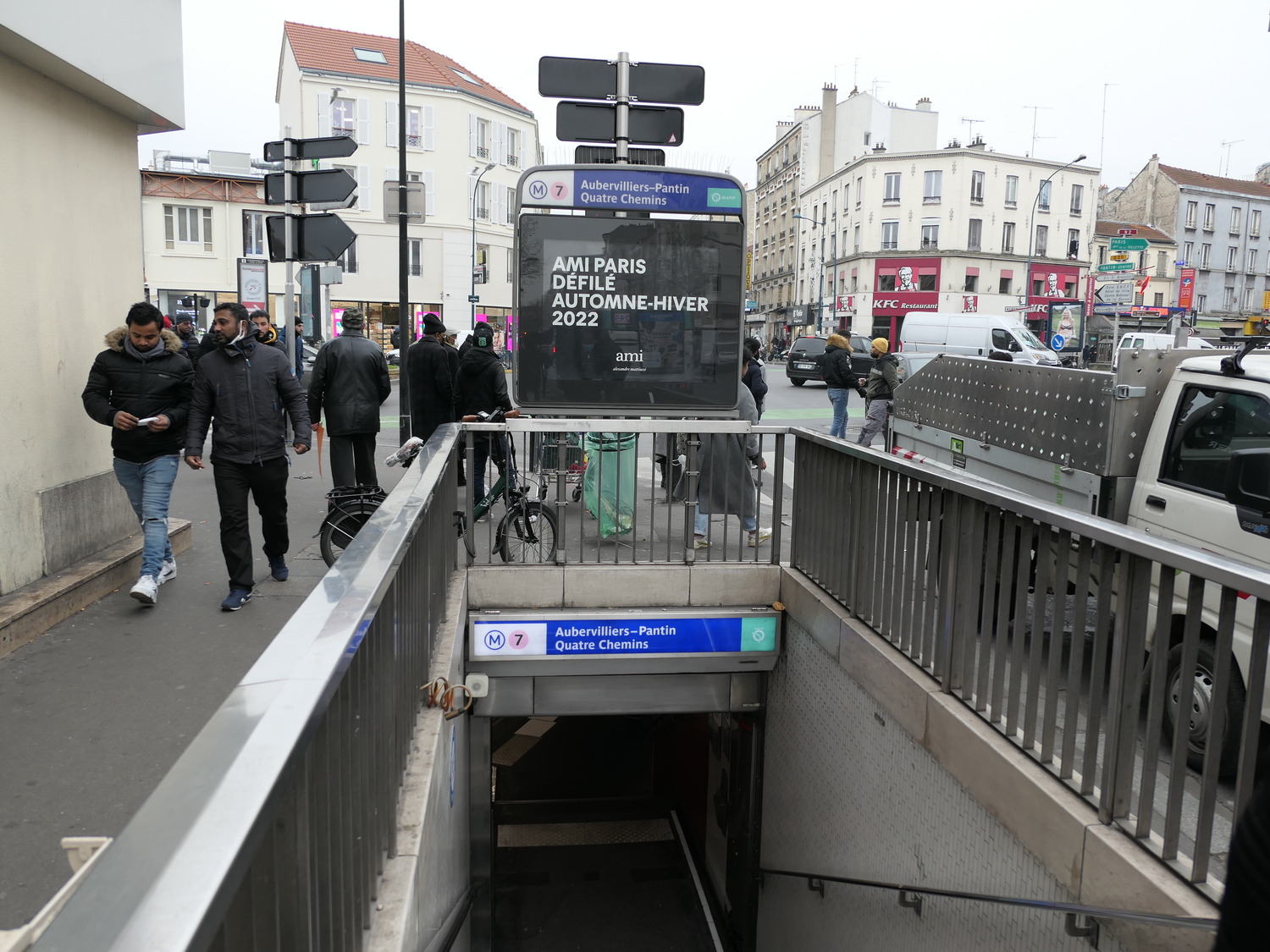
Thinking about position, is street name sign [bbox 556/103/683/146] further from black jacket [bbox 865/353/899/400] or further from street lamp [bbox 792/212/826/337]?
street lamp [bbox 792/212/826/337]

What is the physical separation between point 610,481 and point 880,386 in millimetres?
7664

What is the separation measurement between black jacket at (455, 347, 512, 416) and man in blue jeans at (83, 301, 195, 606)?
2.76m

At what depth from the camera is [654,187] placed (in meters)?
6.92

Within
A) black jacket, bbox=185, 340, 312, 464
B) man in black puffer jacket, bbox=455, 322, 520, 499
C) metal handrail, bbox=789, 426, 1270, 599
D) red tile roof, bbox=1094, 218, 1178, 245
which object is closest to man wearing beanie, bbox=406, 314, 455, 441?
man in black puffer jacket, bbox=455, 322, 520, 499

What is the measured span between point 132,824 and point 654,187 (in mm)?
6289

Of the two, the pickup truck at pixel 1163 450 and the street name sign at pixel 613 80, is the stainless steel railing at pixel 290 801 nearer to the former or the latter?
the pickup truck at pixel 1163 450

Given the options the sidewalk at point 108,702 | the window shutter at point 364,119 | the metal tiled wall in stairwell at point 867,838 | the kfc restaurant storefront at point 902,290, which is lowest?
the metal tiled wall in stairwell at point 867,838

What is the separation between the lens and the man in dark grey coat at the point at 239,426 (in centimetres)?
646

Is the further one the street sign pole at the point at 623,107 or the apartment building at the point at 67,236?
the street sign pole at the point at 623,107

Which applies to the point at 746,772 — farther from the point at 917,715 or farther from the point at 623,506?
the point at 917,715

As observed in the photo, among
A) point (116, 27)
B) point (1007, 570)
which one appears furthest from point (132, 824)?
point (116, 27)

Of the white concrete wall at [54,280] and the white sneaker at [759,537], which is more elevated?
the white concrete wall at [54,280]

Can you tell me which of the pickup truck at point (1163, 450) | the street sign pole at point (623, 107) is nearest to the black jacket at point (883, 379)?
the pickup truck at point (1163, 450)

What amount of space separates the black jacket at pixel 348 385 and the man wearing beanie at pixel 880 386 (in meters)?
7.23
